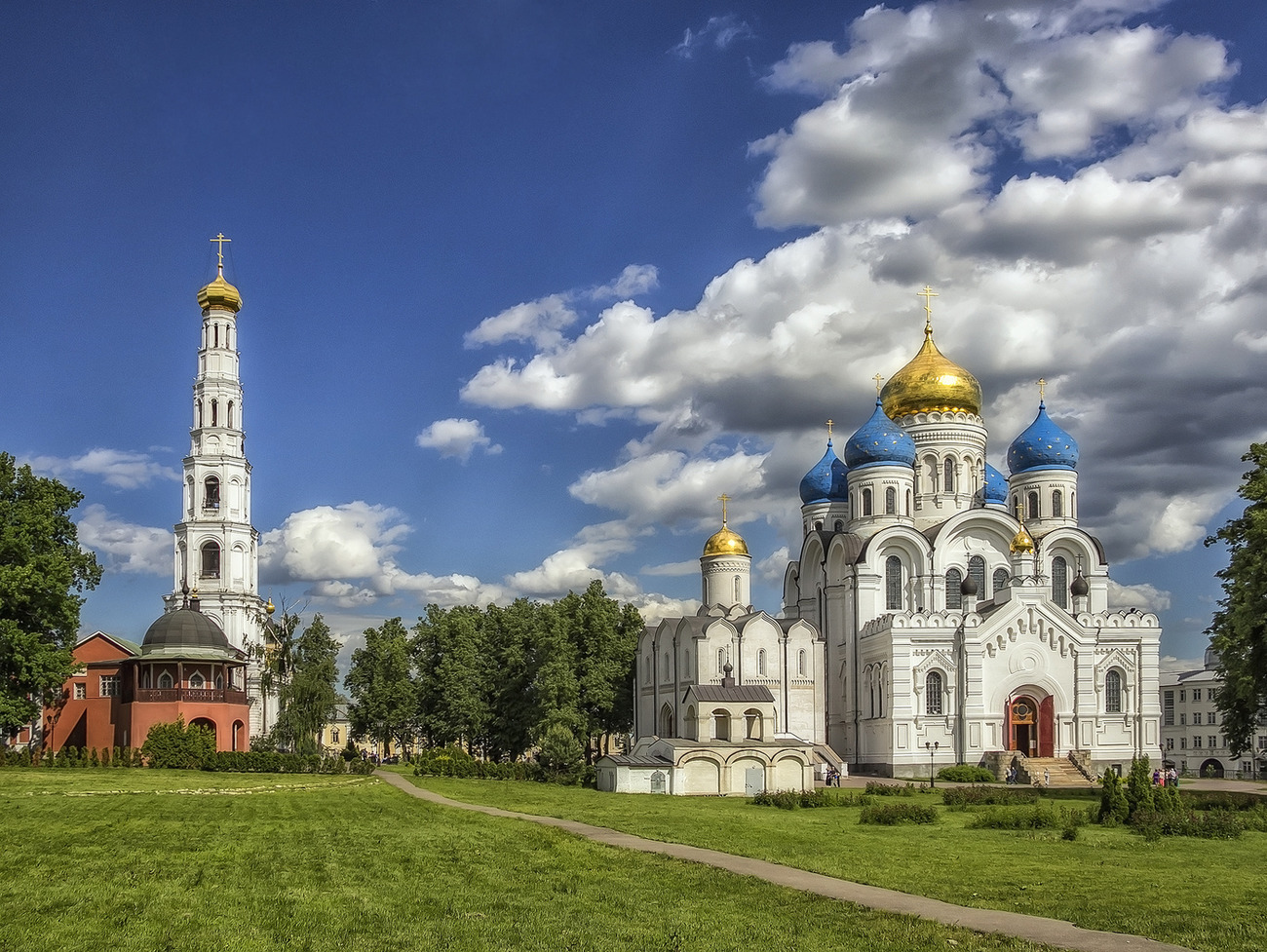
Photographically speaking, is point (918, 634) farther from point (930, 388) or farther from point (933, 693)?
point (930, 388)

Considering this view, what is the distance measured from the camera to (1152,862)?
17.9m

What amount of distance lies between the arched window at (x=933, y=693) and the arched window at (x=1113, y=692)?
709cm

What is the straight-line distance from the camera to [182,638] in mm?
50062

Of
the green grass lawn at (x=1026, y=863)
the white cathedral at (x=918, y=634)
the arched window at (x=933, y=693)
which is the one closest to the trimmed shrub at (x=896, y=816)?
the green grass lawn at (x=1026, y=863)

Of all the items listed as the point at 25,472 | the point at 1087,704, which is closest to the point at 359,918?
the point at 25,472

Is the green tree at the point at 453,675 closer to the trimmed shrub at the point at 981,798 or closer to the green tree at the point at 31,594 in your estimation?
the green tree at the point at 31,594

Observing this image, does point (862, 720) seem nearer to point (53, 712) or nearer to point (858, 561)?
point (858, 561)

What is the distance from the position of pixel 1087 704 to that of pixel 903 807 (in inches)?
1031

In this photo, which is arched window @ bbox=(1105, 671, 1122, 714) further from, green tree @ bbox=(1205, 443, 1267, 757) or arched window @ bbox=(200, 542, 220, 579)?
arched window @ bbox=(200, 542, 220, 579)

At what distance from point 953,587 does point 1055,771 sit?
1004cm

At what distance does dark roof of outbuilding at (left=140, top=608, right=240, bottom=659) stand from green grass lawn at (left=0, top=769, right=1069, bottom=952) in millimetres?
28361

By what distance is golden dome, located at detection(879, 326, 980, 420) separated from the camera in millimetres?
57812

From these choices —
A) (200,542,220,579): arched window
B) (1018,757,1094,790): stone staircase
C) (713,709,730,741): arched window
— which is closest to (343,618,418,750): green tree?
(200,542,220,579): arched window

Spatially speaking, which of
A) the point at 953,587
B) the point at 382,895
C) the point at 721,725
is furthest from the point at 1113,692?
the point at 382,895
